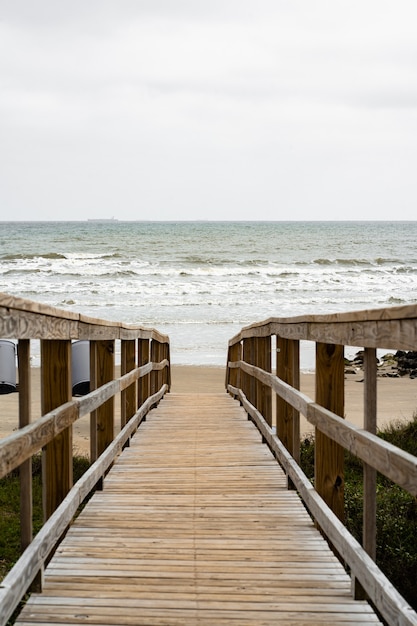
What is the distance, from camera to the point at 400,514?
574 centimetres

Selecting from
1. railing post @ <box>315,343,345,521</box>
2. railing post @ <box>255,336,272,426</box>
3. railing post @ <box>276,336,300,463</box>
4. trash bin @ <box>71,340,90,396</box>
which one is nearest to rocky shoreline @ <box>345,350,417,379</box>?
trash bin @ <box>71,340,90,396</box>

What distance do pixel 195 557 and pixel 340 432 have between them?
2.98ft

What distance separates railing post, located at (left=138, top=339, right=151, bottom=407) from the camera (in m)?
8.00

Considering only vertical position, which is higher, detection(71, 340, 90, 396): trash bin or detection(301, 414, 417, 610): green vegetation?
detection(71, 340, 90, 396): trash bin

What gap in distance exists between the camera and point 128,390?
Result: 6.92m

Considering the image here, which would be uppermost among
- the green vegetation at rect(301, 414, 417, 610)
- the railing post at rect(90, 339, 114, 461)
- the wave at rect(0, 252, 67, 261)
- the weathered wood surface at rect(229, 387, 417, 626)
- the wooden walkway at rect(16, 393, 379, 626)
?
the wave at rect(0, 252, 67, 261)

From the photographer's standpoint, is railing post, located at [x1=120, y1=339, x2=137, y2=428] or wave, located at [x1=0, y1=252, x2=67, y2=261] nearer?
railing post, located at [x1=120, y1=339, x2=137, y2=428]

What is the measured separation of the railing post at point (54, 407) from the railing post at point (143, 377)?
4.03 metres

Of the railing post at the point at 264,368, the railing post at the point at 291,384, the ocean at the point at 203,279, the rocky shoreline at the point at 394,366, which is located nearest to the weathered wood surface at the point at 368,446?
the railing post at the point at 291,384

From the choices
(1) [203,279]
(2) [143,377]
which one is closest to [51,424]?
(2) [143,377]

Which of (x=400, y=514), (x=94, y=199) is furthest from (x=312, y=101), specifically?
(x=400, y=514)

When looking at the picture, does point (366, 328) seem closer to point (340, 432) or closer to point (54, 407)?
point (340, 432)

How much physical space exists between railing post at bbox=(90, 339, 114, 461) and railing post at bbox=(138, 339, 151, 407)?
2485 mm

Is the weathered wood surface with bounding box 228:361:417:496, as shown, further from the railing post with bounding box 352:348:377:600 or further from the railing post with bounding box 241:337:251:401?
the railing post with bounding box 241:337:251:401
